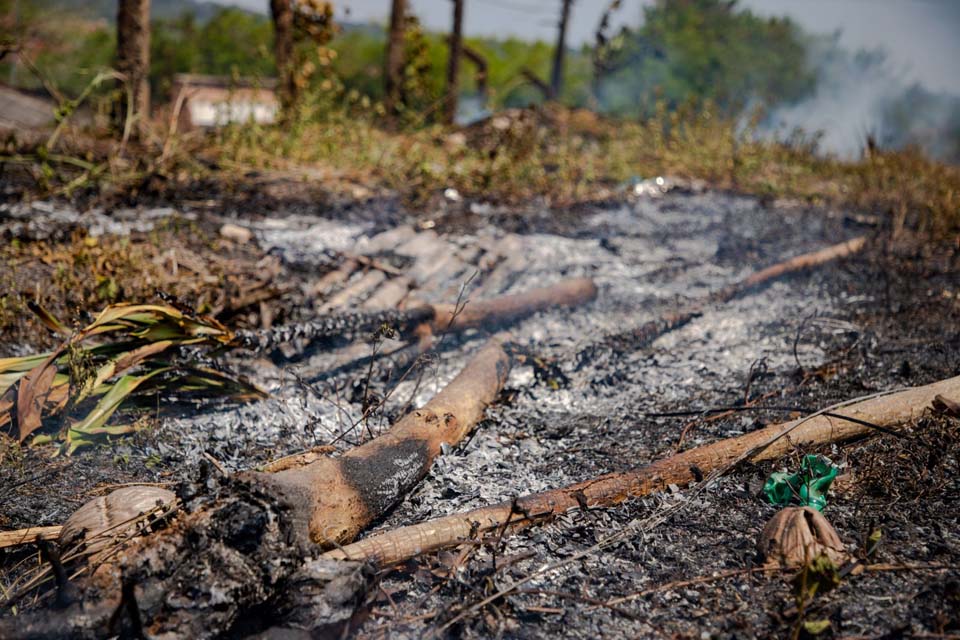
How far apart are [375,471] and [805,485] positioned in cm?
139

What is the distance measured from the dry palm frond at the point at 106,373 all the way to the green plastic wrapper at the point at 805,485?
206 centimetres

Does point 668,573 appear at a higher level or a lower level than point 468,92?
lower

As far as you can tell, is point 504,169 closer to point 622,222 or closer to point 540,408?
point 622,222

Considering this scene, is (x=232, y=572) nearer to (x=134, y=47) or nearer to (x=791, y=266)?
(x=791, y=266)

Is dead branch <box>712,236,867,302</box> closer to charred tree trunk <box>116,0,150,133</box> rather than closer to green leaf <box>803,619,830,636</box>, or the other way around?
green leaf <box>803,619,830,636</box>

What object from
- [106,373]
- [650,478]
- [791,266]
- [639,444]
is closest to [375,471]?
[650,478]

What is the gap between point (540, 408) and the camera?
288 cm

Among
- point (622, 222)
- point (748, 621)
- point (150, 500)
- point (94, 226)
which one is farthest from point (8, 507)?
point (622, 222)

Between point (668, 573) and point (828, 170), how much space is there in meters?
8.08

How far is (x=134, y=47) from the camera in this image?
6.66 m

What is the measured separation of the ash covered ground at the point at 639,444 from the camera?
1638 millimetres

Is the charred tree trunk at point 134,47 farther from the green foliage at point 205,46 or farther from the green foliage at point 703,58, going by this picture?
the green foliage at point 703,58

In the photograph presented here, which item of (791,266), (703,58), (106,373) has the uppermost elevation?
(703,58)

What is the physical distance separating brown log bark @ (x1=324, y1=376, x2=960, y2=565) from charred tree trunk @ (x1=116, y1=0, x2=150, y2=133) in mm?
6515
